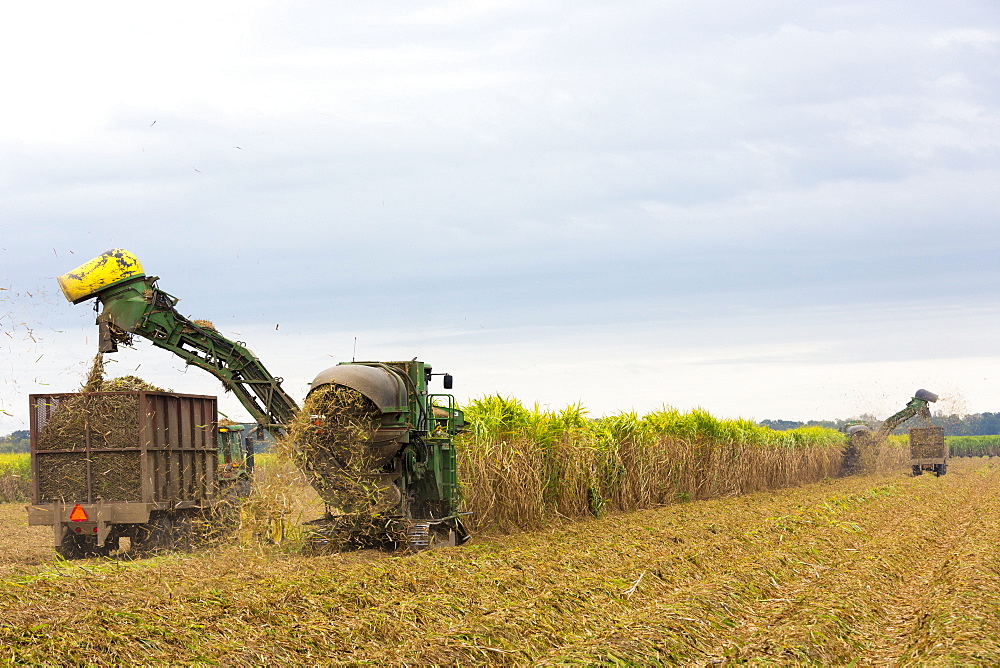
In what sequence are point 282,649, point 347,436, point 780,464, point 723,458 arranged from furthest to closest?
point 780,464 → point 723,458 → point 347,436 → point 282,649

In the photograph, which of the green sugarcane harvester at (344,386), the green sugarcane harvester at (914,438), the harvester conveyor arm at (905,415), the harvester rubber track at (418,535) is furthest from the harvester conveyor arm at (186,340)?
the harvester conveyor arm at (905,415)

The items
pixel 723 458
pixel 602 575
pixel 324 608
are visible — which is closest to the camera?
pixel 324 608

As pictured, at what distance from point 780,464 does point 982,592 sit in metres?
26.3

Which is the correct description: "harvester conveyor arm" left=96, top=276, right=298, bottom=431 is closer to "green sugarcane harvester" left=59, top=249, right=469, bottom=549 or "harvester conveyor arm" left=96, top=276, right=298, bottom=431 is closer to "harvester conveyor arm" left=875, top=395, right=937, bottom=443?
"green sugarcane harvester" left=59, top=249, right=469, bottom=549

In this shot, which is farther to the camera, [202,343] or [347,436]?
[202,343]

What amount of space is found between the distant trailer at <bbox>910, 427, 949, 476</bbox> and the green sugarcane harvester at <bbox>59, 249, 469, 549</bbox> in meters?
34.7

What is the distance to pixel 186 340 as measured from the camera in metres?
15.2

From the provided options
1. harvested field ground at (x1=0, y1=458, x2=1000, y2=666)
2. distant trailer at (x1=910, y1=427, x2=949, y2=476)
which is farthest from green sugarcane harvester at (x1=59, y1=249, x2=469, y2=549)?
distant trailer at (x1=910, y1=427, x2=949, y2=476)

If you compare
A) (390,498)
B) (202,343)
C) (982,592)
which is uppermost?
(202,343)

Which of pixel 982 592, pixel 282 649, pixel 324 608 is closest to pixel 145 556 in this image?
pixel 324 608

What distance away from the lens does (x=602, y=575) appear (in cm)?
1195

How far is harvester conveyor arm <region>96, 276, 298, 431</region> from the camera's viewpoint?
1475 centimetres

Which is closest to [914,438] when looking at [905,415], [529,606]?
[905,415]

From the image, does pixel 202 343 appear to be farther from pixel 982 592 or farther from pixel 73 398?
pixel 982 592
